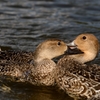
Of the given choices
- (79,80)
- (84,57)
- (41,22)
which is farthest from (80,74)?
(41,22)

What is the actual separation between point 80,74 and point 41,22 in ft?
18.6

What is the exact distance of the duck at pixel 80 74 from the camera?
333 inches

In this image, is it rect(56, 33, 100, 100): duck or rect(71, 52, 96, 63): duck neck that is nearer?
rect(56, 33, 100, 100): duck

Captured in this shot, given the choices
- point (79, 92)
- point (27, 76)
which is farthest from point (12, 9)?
point (79, 92)

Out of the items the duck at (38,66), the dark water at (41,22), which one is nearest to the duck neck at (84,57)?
the duck at (38,66)

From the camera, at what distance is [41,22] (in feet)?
46.1

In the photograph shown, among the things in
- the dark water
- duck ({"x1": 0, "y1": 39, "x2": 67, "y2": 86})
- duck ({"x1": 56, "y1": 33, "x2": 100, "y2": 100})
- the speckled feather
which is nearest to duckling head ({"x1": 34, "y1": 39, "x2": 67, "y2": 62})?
duck ({"x1": 0, "y1": 39, "x2": 67, "y2": 86})

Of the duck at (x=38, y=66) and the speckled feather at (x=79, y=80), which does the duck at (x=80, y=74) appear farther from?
the duck at (x=38, y=66)

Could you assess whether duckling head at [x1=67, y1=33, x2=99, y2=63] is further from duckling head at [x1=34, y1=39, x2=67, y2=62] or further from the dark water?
the dark water

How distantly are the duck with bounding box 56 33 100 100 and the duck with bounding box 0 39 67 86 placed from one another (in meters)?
0.28

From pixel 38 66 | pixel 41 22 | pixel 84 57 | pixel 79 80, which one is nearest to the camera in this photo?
pixel 79 80

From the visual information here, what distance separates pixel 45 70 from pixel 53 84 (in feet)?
1.05

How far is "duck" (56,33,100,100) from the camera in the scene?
845 centimetres

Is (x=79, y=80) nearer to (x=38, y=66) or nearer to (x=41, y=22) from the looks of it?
(x=38, y=66)
